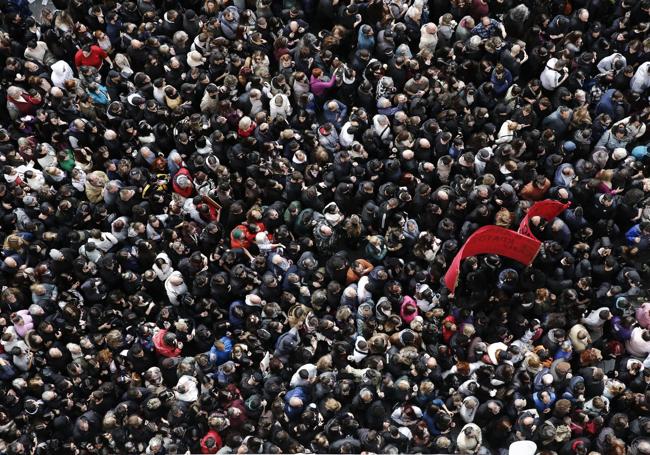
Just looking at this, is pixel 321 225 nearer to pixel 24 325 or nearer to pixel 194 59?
pixel 194 59

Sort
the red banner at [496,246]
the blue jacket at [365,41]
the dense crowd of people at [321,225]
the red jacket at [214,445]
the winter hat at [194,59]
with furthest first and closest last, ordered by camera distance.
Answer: the winter hat at [194,59]
the blue jacket at [365,41]
the red banner at [496,246]
the dense crowd of people at [321,225]
the red jacket at [214,445]

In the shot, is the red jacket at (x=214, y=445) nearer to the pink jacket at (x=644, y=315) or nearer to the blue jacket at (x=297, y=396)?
the blue jacket at (x=297, y=396)

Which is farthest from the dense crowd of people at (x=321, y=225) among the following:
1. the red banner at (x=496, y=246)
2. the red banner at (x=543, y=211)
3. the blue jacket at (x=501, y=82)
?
the red banner at (x=496, y=246)

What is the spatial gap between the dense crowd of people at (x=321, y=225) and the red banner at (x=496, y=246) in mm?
256

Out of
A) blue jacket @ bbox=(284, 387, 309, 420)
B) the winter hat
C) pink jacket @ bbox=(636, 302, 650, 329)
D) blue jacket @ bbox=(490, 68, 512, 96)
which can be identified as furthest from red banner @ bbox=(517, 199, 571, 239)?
the winter hat

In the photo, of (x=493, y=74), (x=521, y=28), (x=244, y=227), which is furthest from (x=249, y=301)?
(x=521, y=28)

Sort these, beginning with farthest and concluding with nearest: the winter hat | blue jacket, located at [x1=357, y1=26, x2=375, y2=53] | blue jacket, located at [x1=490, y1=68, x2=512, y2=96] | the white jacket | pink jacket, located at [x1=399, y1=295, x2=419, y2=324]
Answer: the winter hat
blue jacket, located at [x1=357, y1=26, x2=375, y2=53]
the white jacket
blue jacket, located at [x1=490, y1=68, x2=512, y2=96]
pink jacket, located at [x1=399, y1=295, x2=419, y2=324]

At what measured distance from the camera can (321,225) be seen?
13.4m

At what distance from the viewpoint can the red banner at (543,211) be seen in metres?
12.8

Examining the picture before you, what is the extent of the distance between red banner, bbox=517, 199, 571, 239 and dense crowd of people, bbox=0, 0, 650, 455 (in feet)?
0.45

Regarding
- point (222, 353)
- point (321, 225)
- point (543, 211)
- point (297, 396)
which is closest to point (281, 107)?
point (321, 225)

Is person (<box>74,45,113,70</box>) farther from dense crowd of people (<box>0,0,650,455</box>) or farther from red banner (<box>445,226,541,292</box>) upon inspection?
red banner (<box>445,226,541,292</box>)

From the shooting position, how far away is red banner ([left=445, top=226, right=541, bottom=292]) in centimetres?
1248

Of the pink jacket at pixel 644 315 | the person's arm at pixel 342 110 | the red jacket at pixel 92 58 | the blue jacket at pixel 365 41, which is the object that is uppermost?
the blue jacket at pixel 365 41
